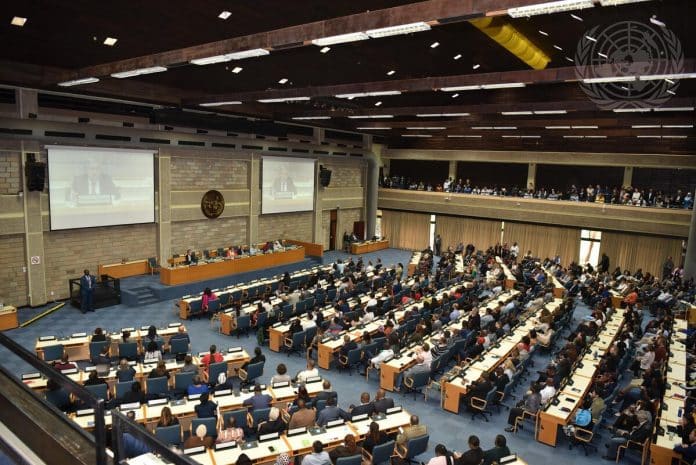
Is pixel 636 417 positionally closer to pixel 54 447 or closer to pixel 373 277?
pixel 54 447

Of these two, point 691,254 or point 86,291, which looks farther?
point 691,254

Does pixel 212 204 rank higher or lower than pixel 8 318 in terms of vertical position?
higher

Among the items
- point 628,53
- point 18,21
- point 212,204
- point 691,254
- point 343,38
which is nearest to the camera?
point 343,38

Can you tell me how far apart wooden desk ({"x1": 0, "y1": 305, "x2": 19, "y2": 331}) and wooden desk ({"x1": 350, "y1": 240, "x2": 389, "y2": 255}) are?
18816 millimetres

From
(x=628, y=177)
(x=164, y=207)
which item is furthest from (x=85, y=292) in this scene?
(x=628, y=177)

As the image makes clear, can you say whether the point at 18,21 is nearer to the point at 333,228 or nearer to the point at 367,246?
the point at 333,228

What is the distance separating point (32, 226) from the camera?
16.1 meters

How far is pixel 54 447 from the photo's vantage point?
2.25m

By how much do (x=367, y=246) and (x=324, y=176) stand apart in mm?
5903

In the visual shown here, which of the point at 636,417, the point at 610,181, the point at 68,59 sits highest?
the point at 68,59

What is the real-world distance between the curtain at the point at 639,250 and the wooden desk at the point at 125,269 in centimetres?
2363

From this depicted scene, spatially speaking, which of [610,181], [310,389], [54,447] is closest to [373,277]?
[310,389]

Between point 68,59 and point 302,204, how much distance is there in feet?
52.1

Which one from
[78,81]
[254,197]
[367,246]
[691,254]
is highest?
[78,81]
